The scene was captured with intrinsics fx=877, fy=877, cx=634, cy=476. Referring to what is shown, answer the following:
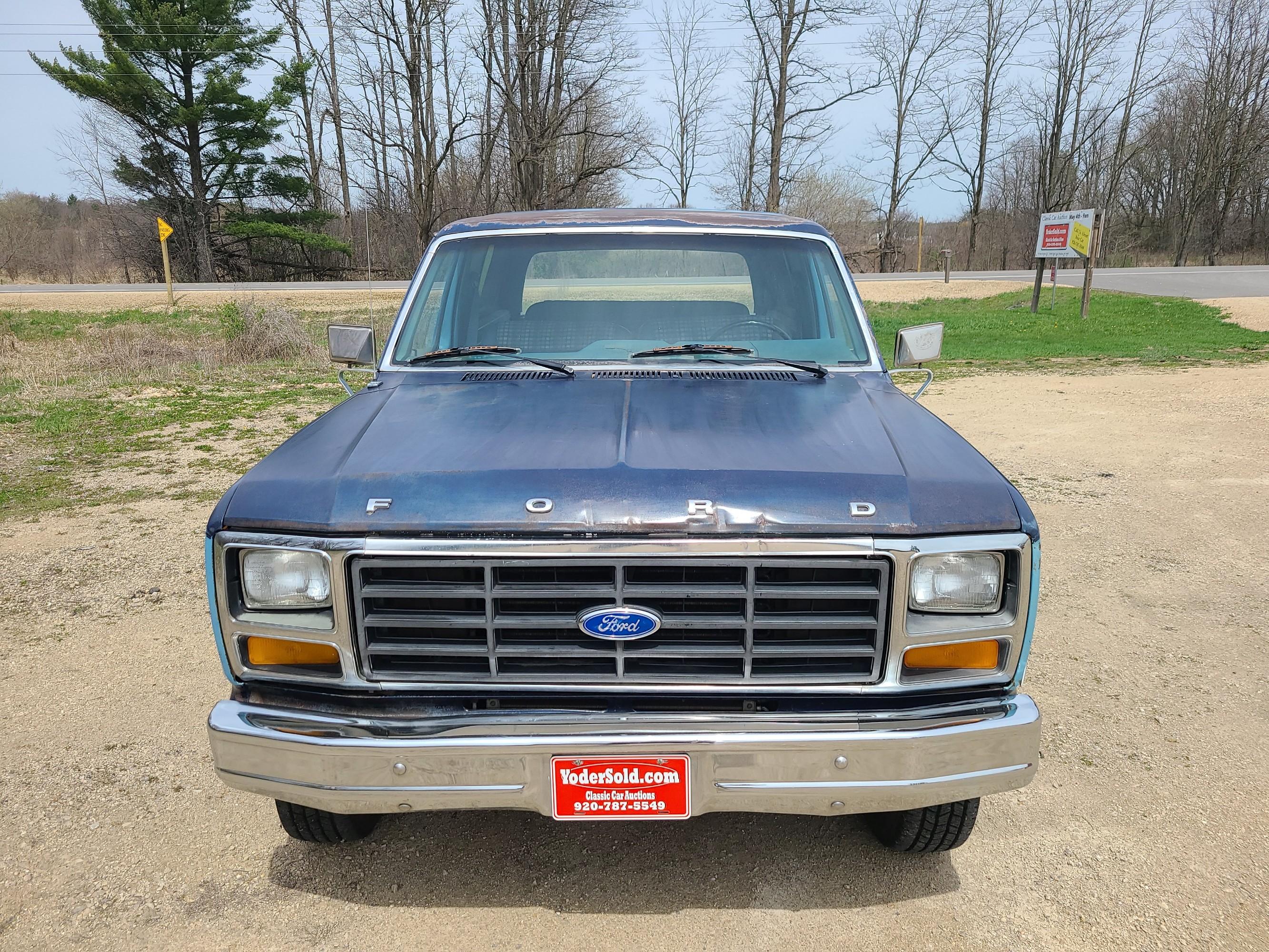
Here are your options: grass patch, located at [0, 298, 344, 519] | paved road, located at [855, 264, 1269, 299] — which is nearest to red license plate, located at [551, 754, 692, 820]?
grass patch, located at [0, 298, 344, 519]

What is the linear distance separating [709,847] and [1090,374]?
41.1ft

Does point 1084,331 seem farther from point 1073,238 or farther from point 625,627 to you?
point 625,627

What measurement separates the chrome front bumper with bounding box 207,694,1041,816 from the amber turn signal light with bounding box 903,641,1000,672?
4.7 inches

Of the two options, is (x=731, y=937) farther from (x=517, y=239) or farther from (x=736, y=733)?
(x=517, y=239)

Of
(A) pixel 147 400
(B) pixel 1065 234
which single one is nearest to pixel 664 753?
(A) pixel 147 400

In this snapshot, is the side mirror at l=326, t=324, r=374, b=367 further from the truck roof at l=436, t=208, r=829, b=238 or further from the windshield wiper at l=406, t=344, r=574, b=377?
the truck roof at l=436, t=208, r=829, b=238

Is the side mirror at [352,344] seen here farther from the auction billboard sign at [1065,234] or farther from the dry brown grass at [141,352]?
the auction billboard sign at [1065,234]

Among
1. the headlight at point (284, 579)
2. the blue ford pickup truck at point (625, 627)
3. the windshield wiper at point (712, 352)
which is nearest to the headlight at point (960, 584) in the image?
the blue ford pickup truck at point (625, 627)

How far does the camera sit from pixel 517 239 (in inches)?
143

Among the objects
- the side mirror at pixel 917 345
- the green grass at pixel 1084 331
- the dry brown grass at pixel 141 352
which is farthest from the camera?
the green grass at pixel 1084 331

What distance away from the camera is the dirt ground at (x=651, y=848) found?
8.09ft

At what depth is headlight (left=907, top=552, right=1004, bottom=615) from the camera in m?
2.19

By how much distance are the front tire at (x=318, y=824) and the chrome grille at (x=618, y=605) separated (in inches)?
27.8

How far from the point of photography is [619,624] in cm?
217
